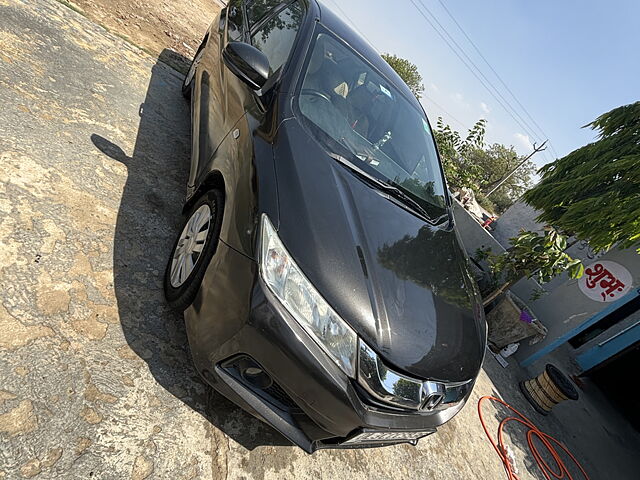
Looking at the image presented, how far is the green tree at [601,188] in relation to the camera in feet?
12.4

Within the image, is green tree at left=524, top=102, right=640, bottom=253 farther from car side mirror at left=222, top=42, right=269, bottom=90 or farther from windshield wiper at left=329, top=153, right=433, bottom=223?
car side mirror at left=222, top=42, right=269, bottom=90

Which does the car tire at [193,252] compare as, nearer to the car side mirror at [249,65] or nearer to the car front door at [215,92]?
the car front door at [215,92]

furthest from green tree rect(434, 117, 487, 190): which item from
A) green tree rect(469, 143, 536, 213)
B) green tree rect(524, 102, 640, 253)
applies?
green tree rect(469, 143, 536, 213)

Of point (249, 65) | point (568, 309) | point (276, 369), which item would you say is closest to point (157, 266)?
point (276, 369)

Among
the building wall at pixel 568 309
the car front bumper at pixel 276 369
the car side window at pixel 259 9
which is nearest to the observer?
the car front bumper at pixel 276 369

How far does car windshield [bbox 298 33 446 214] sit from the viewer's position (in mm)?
2148

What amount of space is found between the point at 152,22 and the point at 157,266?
5.10 m

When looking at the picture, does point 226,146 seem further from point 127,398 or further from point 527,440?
point 527,440

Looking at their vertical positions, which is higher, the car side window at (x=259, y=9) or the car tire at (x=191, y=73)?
the car side window at (x=259, y=9)

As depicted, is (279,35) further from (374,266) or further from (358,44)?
(374,266)

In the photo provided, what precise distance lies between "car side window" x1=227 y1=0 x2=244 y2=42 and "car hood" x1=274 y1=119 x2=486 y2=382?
58.1 inches

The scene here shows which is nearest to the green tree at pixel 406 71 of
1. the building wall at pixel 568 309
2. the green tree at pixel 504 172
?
the green tree at pixel 504 172

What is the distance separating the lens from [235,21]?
3137 millimetres

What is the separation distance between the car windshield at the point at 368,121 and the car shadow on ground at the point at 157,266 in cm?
126
